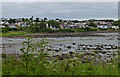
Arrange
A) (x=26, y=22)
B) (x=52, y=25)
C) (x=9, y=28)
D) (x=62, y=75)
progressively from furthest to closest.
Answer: (x=52, y=25), (x=9, y=28), (x=26, y=22), (x=62, y=75)

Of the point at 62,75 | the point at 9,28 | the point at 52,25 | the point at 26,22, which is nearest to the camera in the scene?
the point at 62,75

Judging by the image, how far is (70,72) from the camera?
29.6ft

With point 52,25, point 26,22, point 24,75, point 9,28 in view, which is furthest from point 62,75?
point 52,25

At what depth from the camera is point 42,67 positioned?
29.7 ft

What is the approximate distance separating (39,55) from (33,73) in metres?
0.92

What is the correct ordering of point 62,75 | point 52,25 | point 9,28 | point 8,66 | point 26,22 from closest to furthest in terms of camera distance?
point 62,75
point 26,22
point 8,66
point 9,28
point 52,25

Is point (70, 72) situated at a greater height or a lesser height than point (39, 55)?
lesser

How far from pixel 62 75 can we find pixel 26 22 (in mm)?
2824

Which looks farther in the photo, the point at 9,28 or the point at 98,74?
the point at 9,28

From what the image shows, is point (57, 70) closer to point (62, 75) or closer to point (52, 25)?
point (62, 75)

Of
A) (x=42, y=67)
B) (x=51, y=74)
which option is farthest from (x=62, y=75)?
(x=42, y=67)

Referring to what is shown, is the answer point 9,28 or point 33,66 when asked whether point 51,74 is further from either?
point 9,28

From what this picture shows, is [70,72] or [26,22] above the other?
[26,22]

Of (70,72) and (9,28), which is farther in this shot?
(9,28)
